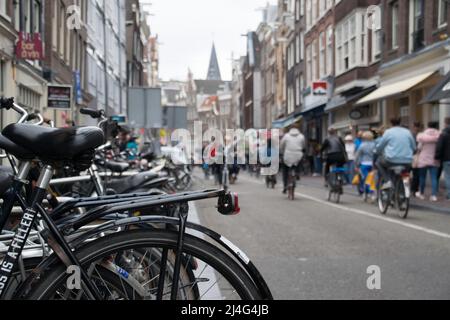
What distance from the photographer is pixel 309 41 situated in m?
6.74

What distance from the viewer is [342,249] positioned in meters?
6.50

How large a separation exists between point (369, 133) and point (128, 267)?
12.7m

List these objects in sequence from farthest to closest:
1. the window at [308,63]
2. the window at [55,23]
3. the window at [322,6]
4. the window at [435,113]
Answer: the window at [435,113]
the window at [308,63]
the window at [322,6]
the window at [55,23]

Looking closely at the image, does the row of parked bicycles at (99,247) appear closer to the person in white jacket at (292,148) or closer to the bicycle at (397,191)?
the bicycle at (397,191)

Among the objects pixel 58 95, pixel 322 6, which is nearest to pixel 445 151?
pixel 322 6

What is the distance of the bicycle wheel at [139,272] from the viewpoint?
1.91 meters

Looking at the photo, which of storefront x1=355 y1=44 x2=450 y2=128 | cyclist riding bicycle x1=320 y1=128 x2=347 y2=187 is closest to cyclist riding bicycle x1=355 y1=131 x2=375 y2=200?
cyclist riding bicycle x1=320 y1=128 x2=347 y2=187

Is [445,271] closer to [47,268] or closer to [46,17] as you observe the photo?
[46,17]

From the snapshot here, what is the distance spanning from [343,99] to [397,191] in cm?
1247

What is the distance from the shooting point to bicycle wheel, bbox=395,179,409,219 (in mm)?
9938

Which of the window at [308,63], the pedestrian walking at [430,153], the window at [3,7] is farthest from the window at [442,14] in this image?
the window at [3,7]

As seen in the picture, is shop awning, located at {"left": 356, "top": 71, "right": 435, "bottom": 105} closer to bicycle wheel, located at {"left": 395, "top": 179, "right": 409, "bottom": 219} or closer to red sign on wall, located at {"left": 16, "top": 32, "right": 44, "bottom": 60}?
bicycle wheel, located at {"left": 395, "top": 179, "right": 409, "bottom": 219}

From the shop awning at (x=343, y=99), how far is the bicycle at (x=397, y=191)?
395 inches

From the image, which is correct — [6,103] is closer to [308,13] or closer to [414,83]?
[308,13]
